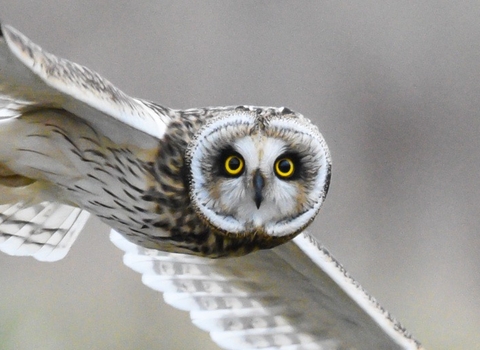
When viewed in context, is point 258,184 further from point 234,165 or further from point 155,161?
point 155,161

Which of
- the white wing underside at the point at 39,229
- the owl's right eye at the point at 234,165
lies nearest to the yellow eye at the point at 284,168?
the owl's right eye at the point at 234,165

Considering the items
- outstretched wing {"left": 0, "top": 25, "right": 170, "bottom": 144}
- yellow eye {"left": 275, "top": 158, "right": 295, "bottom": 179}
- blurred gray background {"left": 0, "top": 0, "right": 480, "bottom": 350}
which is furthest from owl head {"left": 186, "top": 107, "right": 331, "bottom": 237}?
blurred gray background {"left": 0, "top": 0, "right": 480, "bottom": 350}

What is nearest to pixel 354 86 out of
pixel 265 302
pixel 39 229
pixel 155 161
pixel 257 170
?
pixel 265 302

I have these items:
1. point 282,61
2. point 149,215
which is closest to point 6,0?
point 282,61

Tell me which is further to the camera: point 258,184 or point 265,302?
point 265,302

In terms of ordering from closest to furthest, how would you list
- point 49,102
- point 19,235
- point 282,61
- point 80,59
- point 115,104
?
point 115,104
point 49,102
point 19,235
point 80,59
point 282,61

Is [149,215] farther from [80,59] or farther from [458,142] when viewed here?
[458,142]
